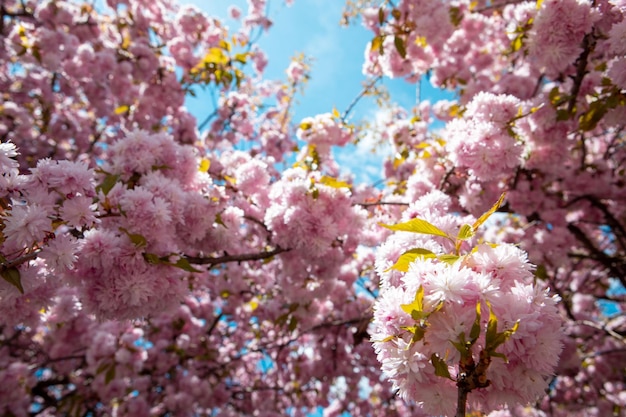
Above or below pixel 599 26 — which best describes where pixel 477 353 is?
below

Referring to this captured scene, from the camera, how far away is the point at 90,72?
488 cm

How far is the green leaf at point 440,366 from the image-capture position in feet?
3.15

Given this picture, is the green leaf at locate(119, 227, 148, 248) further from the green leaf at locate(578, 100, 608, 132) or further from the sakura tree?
the green leaf at locate(578, 100, 608, 132)

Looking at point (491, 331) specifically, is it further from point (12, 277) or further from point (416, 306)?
point (12, 277)

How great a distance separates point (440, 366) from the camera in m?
0.97

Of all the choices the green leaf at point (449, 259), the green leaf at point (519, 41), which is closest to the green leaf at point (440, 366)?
the green leaf at point (449, 259)

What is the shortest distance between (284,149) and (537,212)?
4.05 metres

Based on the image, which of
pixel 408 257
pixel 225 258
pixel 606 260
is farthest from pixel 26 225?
pixel 606 260

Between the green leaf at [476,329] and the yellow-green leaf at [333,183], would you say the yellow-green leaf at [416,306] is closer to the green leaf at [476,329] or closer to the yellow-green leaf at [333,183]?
the green leaf at [476,329]

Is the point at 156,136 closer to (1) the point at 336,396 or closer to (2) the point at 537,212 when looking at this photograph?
(2) the point at 537,212

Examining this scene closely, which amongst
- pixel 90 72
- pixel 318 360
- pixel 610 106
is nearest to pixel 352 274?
pixel 318 360

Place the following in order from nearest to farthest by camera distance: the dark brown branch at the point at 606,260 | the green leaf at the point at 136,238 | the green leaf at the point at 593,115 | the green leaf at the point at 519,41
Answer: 1. the green leaf at the point at 136,238
2. the green leaf at the point at 593,115
3. the green leaf at the point at 519,41
4. the dark brown branch at the point at 606,260

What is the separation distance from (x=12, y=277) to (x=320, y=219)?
142 centimetres

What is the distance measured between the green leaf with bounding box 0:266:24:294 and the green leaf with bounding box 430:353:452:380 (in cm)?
133
